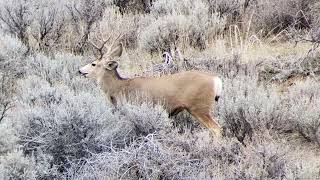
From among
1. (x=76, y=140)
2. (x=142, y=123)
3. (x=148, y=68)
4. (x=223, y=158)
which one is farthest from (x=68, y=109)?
(x=148, y=68)

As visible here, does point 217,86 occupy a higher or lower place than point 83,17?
higher

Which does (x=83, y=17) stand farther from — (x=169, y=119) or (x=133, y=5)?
(x=169, y=119)

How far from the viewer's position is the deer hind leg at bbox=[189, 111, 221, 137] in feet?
26.6

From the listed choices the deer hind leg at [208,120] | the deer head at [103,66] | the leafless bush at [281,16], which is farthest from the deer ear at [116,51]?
the leafless bush at [281,16]

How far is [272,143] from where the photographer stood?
6.84 metres

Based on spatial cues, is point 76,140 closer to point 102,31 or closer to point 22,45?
point 22,45

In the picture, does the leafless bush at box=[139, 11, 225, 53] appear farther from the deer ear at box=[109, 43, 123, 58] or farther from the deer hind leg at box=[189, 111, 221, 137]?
the deer hind leg at box=[189, 111, 221, 137]

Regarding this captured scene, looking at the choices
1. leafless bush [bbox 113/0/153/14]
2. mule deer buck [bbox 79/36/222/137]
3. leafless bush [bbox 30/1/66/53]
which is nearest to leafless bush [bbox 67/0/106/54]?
leafless bush [bbox 30/1/66/53]

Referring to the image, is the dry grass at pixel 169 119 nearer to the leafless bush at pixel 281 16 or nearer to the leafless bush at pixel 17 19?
the leafless bush at pixel 281 16

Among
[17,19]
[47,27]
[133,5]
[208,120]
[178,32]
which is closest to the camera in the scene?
[208,120]

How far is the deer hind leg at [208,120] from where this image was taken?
8094 mm

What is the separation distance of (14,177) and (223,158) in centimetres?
216

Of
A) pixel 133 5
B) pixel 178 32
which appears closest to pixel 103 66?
pixel 178 32

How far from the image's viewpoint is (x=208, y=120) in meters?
8.30
